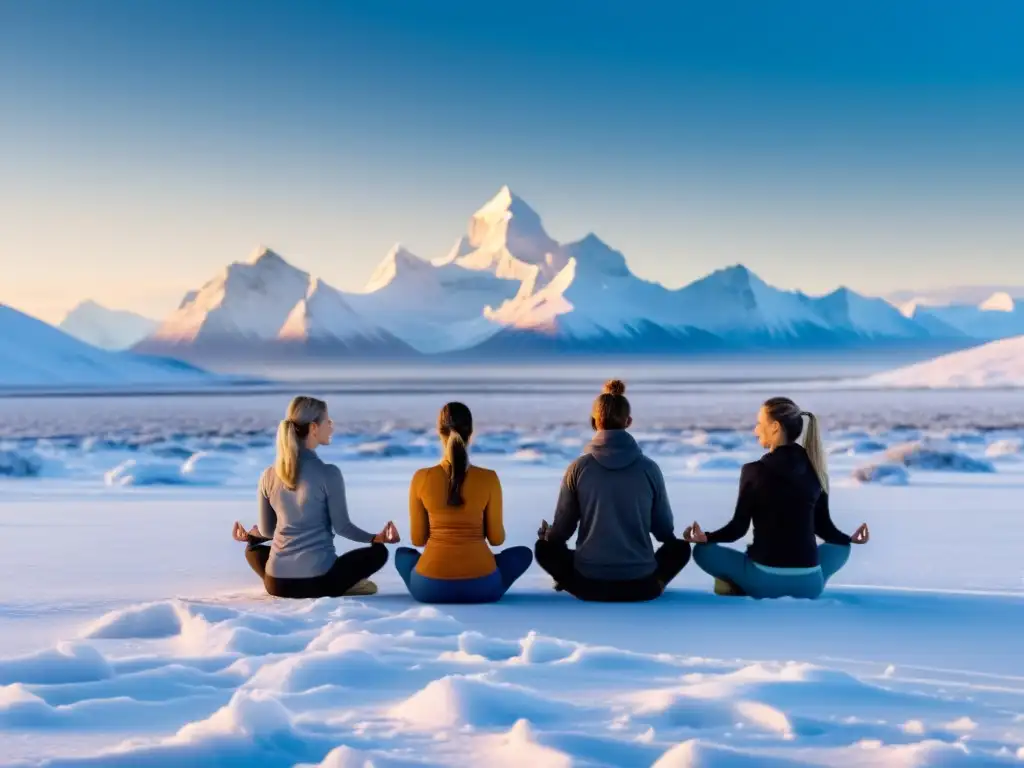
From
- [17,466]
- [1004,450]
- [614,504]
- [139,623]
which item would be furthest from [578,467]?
[1004,450]

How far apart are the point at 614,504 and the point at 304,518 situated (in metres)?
1.17

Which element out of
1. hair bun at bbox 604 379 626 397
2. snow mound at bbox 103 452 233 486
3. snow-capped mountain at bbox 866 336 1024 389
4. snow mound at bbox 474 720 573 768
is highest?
snow-capped mountain at bbox 866 336 1024 389

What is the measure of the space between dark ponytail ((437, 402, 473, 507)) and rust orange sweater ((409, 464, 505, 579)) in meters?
0.03

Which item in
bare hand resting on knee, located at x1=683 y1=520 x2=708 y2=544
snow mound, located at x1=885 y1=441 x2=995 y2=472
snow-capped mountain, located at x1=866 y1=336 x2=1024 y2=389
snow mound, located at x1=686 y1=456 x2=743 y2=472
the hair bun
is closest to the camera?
bare hand resting on knee, located at x1=683 y1=520 x2=708 y2=544

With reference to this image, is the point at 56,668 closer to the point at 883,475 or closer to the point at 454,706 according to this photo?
the point at 454,706

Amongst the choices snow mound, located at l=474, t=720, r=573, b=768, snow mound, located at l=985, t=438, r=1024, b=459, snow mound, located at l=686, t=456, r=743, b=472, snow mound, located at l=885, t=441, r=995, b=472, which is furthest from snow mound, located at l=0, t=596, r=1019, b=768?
snow mound, located at l=985, t=438, r=1024, b=459

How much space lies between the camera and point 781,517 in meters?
4.65

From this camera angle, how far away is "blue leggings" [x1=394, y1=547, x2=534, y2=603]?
4691 mm

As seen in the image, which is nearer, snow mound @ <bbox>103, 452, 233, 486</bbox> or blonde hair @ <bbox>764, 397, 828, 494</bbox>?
blonde hair @ <bbox>764, 397, 828, 494</bbox>

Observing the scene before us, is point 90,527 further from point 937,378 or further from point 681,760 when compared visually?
point 937,378

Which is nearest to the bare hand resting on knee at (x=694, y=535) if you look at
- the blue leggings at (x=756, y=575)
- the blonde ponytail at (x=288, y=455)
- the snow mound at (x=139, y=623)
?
the blue leggings at (x=756, y=575)

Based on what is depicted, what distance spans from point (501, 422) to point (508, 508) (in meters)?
21.7

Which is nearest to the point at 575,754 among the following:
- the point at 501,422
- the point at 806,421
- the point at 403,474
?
the point at 806,421

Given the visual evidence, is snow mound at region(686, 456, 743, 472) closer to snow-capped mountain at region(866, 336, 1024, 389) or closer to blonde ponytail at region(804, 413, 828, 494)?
blonde ponytail at region(804, 413, 828, 494)
